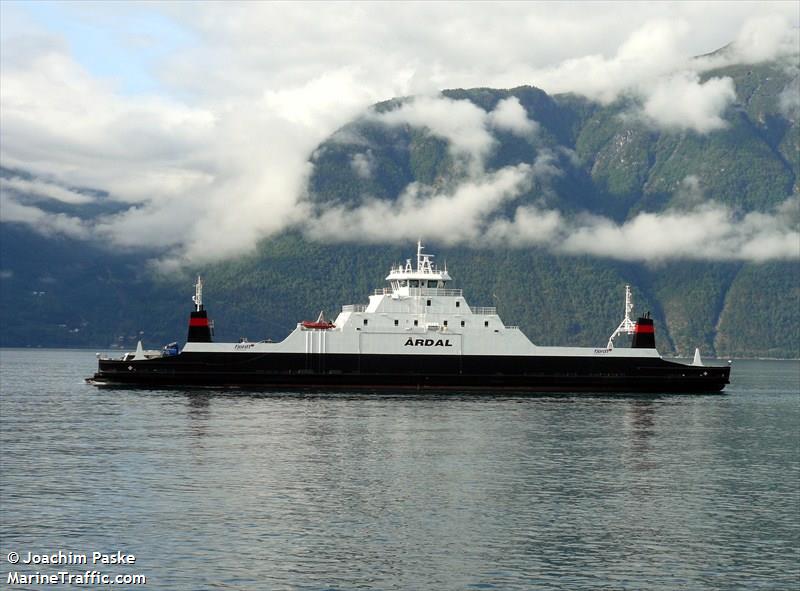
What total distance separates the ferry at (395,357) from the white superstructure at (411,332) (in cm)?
7

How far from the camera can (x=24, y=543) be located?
28703 millimetres

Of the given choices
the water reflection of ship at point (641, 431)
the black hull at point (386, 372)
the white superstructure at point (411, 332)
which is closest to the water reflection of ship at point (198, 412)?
the black hull at point (386, 372)

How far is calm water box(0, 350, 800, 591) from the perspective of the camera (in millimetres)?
27062

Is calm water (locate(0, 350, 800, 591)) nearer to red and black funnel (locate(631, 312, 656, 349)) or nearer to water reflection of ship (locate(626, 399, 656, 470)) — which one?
water reflection of ship (locate(626, 399, 656, 470))

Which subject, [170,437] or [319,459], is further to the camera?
[170,437]

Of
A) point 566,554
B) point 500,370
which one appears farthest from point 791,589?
point 500,370

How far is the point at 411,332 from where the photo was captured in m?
75.3

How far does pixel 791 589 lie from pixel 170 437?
3140 cm

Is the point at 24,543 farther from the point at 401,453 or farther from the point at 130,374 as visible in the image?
the point at 130,374

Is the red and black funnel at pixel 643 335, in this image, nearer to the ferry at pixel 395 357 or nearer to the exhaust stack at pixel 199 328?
the ferry at pixel 395 357

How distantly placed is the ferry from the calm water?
14.1 metres

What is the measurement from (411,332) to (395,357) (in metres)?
2.22

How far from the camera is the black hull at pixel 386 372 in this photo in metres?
74.8

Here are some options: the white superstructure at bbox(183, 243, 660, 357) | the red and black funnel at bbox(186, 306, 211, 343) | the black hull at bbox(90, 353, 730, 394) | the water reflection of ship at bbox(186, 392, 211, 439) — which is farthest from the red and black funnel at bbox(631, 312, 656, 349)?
the water reflection of ship at bbox(186, 392, 211, 439)
